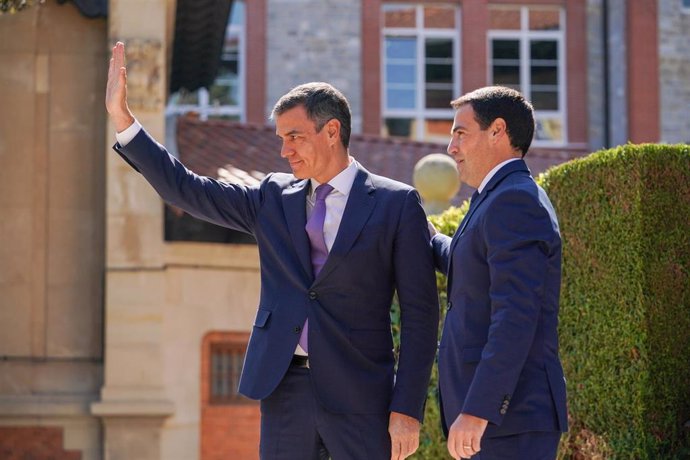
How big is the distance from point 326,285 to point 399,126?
19520mm

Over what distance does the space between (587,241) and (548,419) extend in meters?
2.55

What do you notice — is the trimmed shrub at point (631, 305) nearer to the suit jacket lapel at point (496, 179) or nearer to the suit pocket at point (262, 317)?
the suit jacket lapel at point (496, 179)

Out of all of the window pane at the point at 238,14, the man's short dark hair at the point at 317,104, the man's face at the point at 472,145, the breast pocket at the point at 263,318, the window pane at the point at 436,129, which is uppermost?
the window pane at the point at 238,14

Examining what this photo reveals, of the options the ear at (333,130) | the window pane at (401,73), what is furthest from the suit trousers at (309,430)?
the window pane at (401,73)

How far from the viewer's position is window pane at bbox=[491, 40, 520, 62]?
82.0 feet

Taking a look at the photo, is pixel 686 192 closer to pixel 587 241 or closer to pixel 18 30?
pixel 587 241

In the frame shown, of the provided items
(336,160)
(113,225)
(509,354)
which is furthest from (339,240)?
(113,225)

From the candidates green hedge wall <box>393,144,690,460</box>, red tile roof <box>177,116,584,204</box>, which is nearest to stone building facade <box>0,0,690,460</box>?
red tile roof <box>177,116,584,204</box>

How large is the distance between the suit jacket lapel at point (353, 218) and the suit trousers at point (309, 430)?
424 millimetres

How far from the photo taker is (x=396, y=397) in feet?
16.5

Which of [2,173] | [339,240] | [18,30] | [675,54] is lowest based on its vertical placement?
[339,240]

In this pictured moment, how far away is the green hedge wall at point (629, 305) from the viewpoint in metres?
6.52

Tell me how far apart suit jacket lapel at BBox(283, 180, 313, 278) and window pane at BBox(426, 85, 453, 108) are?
63.6ft

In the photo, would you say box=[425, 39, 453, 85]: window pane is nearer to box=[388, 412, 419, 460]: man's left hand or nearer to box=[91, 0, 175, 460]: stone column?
box=[91, 0, 175, 460]: stone column
